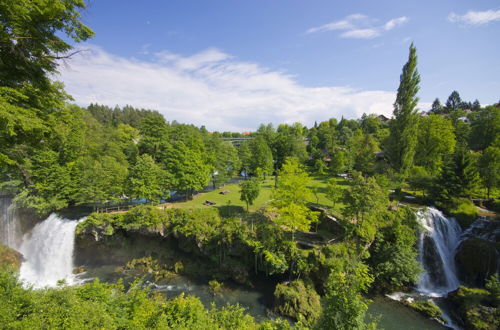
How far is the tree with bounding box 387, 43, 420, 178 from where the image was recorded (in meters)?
28.9

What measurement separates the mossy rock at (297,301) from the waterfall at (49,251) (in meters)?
21.7

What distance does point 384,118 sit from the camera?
316 feet

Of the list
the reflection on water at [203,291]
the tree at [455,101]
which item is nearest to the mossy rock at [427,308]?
the reflection on water at [203,291]

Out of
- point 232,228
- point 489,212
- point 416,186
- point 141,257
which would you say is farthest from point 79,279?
point 489,212

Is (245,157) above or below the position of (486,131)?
below

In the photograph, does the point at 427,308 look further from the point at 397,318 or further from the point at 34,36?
the point at 34,36

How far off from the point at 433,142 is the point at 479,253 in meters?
20.2

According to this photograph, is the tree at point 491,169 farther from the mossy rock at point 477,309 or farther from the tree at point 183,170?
the tree at point 183,170

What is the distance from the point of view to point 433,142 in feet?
109

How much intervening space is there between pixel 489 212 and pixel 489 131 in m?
A: 25.4

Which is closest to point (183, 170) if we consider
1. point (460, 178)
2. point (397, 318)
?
point (397, 318)

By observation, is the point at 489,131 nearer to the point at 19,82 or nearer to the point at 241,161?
the point at 241,161

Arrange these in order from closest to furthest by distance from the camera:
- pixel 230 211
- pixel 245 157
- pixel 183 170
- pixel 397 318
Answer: pixel 397 318 → pixel 230 211 → pixel 183 170 → pixel 245 157

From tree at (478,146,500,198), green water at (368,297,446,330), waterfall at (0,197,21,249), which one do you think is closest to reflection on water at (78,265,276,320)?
green water at (368,297,446,330)
